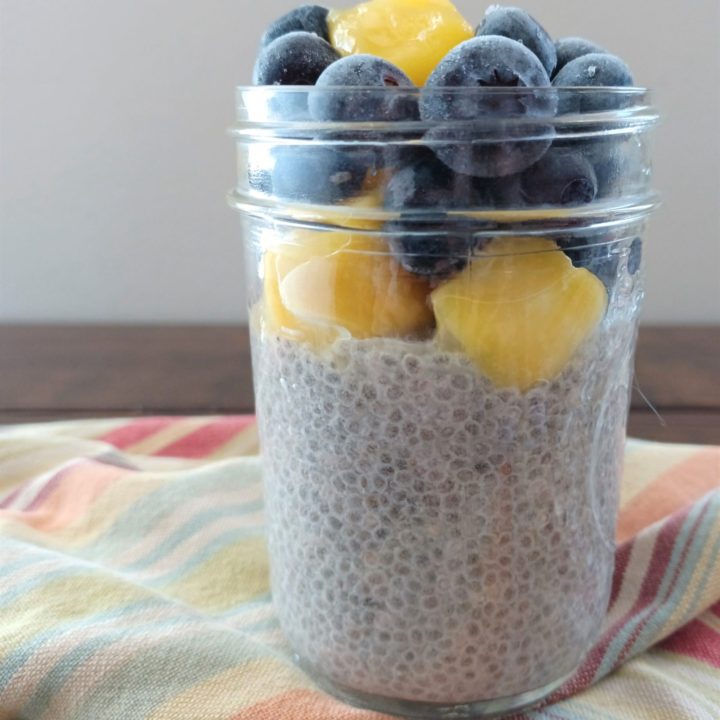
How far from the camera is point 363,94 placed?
295mm

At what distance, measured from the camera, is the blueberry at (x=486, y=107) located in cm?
29

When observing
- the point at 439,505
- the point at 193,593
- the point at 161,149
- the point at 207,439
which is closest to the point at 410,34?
the point at 439,505

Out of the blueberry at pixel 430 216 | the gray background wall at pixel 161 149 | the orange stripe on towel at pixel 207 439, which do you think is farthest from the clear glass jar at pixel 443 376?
the gray background wall at pixel 161 149

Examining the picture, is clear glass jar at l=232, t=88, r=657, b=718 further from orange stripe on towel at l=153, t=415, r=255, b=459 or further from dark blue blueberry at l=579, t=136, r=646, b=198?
orange stripe on towel at l=153, t=415, r=255, b=459

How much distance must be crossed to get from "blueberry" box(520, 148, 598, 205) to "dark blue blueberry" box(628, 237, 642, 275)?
0.07 m

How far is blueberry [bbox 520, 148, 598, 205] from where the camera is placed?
30 cm

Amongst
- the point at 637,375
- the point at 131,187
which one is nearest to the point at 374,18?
the point at 637,375

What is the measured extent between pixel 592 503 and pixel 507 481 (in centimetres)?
6

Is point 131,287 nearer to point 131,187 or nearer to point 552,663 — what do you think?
point 131,187

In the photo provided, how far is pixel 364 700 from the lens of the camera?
0.38 m

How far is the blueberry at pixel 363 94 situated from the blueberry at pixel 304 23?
54 millimetres

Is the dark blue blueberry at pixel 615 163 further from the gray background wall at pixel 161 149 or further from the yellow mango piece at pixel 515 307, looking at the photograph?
the gray background wall at pixel 161 149

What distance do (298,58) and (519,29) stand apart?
83mm

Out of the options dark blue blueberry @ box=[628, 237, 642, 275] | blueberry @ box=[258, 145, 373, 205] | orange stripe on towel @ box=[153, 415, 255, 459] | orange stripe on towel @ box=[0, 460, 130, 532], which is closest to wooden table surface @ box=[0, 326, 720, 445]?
orange stripe on towel @ box=[153, 415, 255, 459]
